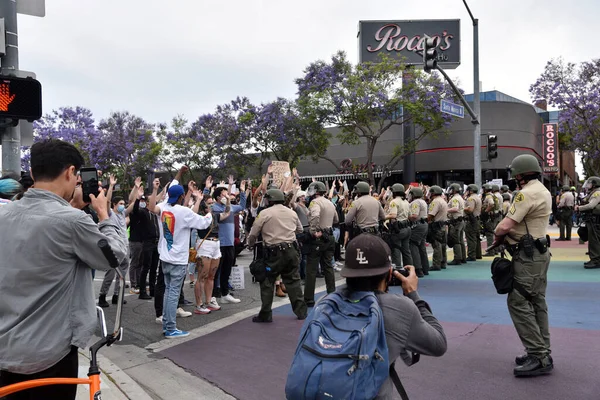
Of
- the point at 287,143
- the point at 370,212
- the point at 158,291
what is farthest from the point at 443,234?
the point at 287,143

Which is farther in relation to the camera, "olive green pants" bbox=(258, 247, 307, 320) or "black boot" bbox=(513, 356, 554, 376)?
"olive green pants" bbox=(258, 247, 307, 320)

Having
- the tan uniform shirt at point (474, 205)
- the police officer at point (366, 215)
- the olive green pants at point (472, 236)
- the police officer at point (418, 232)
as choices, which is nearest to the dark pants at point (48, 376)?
the police officer at point (366, 215)

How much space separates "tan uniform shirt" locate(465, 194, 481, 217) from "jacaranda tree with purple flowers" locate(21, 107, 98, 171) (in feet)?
109

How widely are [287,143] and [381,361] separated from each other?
30.7 m

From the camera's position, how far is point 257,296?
931cm

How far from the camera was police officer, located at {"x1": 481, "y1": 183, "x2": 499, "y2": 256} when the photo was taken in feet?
45.8

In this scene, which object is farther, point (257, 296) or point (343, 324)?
point (257, 296)

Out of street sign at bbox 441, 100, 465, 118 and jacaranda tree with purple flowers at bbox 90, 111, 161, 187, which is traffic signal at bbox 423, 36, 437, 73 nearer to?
street sign at bbox 441, 100, 465, 118

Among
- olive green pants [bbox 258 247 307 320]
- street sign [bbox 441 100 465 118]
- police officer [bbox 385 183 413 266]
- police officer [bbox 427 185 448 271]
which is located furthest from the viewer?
street sign [bbox 441 100 465 118]

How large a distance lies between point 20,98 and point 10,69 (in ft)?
1.41

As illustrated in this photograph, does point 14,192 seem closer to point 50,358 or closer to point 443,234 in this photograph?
point 50,358

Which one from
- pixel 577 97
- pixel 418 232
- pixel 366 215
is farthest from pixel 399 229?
pixel 577 97

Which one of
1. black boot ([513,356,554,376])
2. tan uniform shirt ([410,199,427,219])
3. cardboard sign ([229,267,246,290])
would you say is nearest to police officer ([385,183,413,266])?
tan uniform shirt ([410,199,427,219])

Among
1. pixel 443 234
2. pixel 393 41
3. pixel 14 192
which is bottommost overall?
pixel 443 234
